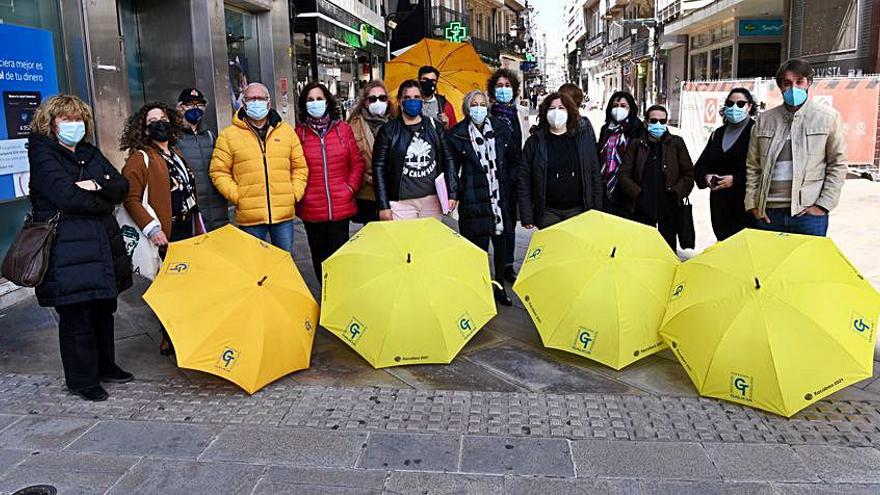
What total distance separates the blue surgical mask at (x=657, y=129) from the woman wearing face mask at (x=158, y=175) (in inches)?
150

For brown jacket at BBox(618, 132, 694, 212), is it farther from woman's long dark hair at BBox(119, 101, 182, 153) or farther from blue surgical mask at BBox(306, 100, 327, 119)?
woman's long dark hair at BBox(119, 101, 182, 153)

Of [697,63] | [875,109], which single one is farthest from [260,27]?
[697,63]

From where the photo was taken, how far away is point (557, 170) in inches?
237

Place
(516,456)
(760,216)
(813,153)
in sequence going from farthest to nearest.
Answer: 1. (760,216)
2. (813,153)
3. (516,456)

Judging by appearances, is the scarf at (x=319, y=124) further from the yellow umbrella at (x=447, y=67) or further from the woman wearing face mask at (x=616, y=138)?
the yellow umbrella at (x=447, y=67)

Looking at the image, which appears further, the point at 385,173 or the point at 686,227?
the point at 686,227

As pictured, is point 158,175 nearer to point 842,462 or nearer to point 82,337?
point 82,337

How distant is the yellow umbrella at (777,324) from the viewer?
157 inches

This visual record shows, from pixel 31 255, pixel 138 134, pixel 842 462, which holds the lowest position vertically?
pixel 842 462

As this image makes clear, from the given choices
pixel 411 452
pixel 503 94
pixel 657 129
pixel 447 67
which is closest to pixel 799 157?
pixel 657 129

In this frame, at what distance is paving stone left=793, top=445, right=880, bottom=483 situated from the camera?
11.2ft

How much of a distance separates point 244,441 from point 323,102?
293 cm

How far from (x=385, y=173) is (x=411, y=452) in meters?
2.76

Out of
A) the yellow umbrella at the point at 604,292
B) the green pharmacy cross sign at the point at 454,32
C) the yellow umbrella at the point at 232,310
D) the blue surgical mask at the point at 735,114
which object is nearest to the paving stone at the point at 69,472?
the yellow umbrella at the point at 232,310
